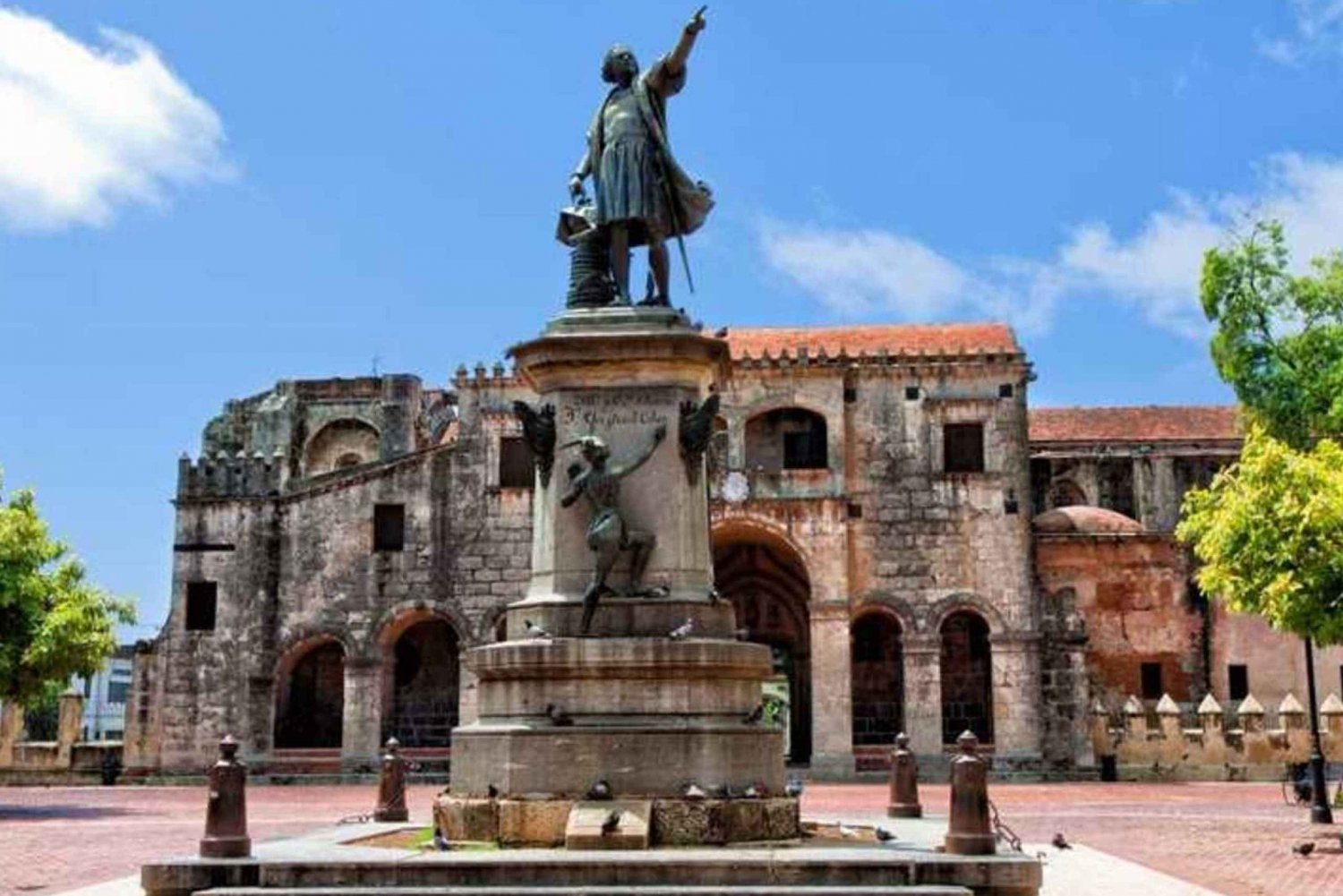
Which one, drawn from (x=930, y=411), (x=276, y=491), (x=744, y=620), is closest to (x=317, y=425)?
(x=276, y=491)

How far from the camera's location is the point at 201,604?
3881 cm

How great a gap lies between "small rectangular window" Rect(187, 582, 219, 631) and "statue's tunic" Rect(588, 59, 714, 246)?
27.5 metres

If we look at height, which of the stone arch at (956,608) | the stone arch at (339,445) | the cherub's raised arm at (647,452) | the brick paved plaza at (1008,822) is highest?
the stone arch at (339,445)

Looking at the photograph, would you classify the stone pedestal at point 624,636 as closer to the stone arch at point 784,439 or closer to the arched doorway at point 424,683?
the stone arch at point 784,439

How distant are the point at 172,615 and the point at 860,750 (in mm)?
17111

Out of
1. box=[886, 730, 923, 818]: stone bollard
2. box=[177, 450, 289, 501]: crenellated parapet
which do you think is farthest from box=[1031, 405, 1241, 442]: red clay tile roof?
box=[886, 730, 923, 818]: stone bollard

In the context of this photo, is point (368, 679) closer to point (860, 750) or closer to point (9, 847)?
point (860, 750)

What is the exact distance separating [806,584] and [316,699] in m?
13.1

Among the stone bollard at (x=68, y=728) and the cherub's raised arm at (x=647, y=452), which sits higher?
the cherub's raised arm at (x=647, y=452)

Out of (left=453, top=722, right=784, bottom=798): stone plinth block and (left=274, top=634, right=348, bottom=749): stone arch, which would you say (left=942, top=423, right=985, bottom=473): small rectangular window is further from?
(left=453, top=722, right=784, bottom=798): stone plinth block

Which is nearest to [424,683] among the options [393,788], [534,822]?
[393,788]

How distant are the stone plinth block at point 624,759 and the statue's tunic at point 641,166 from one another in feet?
14.7

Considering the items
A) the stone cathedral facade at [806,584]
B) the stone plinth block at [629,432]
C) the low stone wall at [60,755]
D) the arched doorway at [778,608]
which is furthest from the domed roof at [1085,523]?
the stone plinth block at [629,432]

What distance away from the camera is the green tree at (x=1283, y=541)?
62.2 ft
